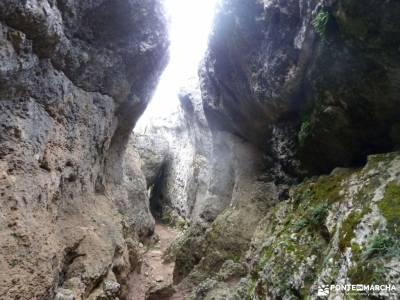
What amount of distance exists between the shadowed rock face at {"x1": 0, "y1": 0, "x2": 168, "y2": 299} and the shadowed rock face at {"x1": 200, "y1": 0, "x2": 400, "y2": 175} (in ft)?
9.66

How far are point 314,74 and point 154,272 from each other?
10415mm

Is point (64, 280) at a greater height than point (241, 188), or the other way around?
point (241, 188)

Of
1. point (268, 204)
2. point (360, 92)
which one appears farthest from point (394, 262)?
point (268, 204)

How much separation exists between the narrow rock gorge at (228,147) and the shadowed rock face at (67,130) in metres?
0.04

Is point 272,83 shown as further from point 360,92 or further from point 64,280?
point 64,280

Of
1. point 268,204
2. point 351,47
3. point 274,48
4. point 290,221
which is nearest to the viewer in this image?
point 351,47

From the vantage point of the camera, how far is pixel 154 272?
14.8m

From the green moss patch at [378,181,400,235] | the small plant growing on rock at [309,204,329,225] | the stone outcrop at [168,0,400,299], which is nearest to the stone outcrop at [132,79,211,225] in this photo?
the stone outcrop at [168,0,400,299]

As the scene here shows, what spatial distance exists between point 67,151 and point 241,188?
7.39m

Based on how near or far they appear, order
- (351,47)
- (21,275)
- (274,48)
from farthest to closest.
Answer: (274,48), (351,47), (21,275)

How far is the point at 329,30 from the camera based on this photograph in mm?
7793

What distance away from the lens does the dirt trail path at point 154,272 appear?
36.5 ft

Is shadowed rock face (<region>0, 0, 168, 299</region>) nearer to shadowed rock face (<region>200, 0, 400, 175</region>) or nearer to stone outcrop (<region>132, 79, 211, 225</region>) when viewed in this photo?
shadowed rock face (<region>200, 0, 400, 175</region>)

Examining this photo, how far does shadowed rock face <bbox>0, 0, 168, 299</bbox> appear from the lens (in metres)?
6.14
